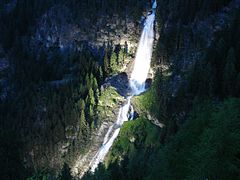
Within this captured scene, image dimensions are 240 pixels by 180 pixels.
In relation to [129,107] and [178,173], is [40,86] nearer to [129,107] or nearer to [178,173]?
[129,107]

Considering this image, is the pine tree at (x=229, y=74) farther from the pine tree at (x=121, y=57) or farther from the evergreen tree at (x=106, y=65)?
the evergreen tree at (x=106, y=65)

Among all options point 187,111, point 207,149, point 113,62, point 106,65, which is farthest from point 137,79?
point 207,149

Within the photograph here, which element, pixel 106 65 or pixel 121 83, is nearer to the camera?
pixel 121 83

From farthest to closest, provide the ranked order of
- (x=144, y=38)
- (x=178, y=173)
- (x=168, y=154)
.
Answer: (x=144, y=38)
(x=168, y=154)
(x=178, y=173)

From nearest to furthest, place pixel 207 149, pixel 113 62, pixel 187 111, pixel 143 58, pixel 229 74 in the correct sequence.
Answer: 1. pixel 207 149
2. pixel 229 74
3. pixel 187 111
4. pixel 143 58
5. pixel 113 62

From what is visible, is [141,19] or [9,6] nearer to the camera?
[141,19]

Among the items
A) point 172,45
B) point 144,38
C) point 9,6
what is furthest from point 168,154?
point 9,6

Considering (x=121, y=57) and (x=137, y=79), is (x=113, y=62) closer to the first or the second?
(x=121, y=57)
